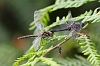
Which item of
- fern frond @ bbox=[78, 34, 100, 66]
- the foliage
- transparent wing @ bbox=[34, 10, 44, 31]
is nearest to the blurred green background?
the foliage

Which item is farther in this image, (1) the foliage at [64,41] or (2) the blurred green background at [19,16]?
(2) the blurred green background at [19,16]

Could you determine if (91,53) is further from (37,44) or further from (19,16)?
(19,16)

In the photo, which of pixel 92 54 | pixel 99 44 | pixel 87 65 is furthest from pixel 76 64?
pixel 92 54

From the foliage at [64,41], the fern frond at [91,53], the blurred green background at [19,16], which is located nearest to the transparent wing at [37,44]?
the foliage at [64,41]

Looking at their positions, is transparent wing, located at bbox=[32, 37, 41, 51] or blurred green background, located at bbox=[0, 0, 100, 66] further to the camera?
blurred green background, located at bbox=[0, 0, 100, 66]

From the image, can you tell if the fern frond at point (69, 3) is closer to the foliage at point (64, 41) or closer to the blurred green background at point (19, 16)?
the foliage at point (64, 41)

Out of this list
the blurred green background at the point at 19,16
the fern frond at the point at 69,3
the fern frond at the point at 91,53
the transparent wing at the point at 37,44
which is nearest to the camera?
the fern frond at the point at 91,53

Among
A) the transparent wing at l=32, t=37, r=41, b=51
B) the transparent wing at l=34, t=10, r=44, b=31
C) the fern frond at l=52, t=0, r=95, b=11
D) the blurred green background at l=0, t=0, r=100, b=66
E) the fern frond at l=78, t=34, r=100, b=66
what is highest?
the blurred green background at l=0, t=0, r=100, b=66

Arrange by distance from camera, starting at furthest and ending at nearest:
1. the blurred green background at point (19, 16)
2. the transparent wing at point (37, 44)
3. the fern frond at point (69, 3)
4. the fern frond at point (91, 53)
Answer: the blurred green background at point (19, 16), the fern frond at point (69, 3), the transparent wing at point (37, 44), the fern frond at point (91, 53)

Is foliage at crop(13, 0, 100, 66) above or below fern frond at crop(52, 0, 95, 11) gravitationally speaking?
below

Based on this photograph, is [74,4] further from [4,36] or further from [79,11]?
[4,36]

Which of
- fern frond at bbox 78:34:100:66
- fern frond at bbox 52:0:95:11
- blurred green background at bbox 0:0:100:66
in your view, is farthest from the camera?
blurred green background at bbox 0:0:100:66

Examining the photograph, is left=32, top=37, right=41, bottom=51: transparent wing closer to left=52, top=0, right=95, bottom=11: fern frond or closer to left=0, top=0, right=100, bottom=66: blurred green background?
left=52, top=0, right=95, bottom=11: fern frond
